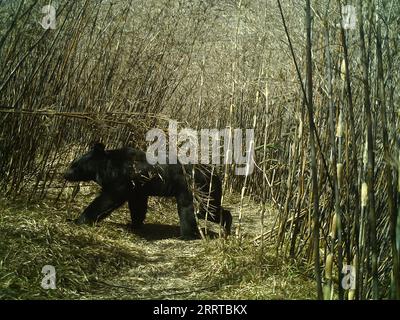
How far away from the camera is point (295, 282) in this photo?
3160 millimetres

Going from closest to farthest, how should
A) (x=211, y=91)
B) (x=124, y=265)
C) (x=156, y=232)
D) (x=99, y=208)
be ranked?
(x=124, y=265) → (x=99, y=208) → (x=156, y=232) → (x=211, y=91)

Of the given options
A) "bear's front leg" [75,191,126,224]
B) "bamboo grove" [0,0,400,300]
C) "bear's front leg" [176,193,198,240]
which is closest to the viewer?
"bamboo grove" [0,0,400,300]

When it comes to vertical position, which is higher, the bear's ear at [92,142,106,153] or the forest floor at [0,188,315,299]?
the bear's ear at [92,142,106,153]

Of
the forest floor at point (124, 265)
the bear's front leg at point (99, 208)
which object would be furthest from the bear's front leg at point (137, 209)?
the forest floor at point (124, 265)

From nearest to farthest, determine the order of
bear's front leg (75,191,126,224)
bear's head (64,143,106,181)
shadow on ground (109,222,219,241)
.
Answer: bear's front leg (75,191,126,224) < shadow on ground (109,222,219,241) < bear's head (64,143,106,181)

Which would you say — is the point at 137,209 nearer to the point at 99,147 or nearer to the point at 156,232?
the point at 156,232

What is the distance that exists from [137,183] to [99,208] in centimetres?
48

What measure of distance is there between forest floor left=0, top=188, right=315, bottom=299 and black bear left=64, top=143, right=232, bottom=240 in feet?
0.73

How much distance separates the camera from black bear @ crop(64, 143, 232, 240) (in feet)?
14.8

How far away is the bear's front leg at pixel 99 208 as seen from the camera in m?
4.34

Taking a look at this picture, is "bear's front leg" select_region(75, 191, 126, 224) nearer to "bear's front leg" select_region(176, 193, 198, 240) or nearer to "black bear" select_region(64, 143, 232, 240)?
"black bear" select_region(64, 143, 232, 240)

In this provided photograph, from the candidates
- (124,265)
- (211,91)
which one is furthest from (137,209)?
(211,91)

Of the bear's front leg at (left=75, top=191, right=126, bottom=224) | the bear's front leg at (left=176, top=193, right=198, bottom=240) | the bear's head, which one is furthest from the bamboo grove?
the bear's front leg at (left=176, top=193, right=198, bottom=240)

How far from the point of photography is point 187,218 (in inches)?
177
